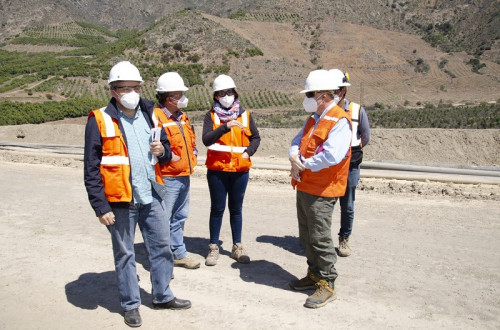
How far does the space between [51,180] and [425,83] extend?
56.1 meters

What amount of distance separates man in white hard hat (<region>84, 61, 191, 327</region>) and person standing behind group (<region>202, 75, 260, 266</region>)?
1.06m

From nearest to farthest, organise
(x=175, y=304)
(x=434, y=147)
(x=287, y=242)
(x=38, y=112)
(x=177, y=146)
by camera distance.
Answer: (x=175, y=304) < (x=177, y=146) < (x=287, y=242) < (x=434, y=147) < (x=38, y=112)

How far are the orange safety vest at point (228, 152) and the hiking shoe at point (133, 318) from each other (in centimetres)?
185

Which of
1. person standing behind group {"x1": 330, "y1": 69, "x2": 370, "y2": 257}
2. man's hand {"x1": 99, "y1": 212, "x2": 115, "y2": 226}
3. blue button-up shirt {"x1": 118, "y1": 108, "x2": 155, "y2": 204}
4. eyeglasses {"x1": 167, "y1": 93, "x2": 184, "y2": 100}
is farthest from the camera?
person standing behind group {"x1": 330, "y1": 69, "x2": 370, "y2": 257}

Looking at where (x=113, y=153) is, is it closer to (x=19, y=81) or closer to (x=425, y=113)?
(x=425, y=113)

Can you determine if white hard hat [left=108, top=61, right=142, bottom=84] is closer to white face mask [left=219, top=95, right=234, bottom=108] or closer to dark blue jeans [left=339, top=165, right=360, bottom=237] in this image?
white face mask [left=219, top=95, right=234, bottom=108]

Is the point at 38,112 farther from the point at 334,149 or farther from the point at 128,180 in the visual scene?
the point at 334,149

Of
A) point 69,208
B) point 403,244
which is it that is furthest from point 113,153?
point 69,208

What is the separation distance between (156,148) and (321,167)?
4.85 ft

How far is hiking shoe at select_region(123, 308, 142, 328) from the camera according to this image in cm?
430

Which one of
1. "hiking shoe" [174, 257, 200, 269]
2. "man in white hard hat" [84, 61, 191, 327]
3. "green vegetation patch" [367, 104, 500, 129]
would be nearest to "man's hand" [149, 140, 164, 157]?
"man in white hard hat" [84, 61, 191, 327]

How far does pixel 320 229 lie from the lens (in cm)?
455

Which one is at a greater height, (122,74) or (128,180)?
(122,74)

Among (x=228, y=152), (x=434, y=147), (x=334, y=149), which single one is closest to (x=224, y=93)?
(x=228, y=152)
